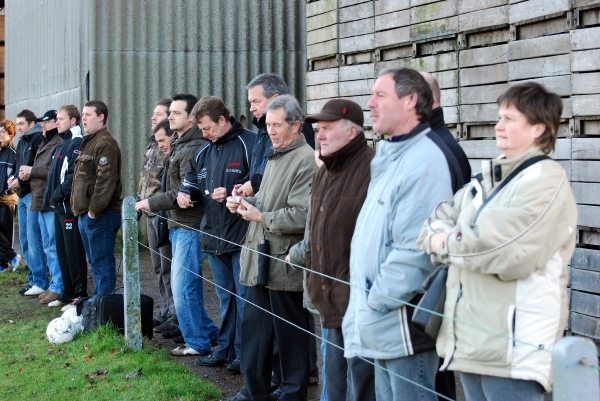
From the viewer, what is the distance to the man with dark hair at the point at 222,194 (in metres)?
6.96

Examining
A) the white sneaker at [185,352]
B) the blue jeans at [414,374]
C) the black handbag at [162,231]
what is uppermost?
the black handbag at [162,231]

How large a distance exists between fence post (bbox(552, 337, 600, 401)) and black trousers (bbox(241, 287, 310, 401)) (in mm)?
3201

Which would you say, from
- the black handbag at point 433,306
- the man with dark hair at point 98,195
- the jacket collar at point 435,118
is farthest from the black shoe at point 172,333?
the black handbag at point 433,306

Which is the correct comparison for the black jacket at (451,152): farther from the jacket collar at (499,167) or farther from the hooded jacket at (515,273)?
the hooded jacket at (515,273)

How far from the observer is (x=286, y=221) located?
224 inches

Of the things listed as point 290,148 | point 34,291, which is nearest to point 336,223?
point 290,148

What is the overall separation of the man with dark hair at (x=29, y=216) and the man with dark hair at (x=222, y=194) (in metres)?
4.87

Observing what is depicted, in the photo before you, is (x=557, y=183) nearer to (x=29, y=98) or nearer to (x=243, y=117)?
(x=243, y=117)

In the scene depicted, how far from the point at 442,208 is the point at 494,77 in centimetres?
424

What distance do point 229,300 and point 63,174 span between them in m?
3.63

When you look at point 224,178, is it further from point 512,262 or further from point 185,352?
point 512,262

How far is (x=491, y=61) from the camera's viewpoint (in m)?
7.84

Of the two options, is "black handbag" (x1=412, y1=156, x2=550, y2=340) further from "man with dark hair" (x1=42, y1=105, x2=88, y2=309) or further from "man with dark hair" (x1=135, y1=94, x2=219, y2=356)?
"man with dark hair" (x1=42, y1=105, x2=88, y2=309)

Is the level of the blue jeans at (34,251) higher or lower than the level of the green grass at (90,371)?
higher
